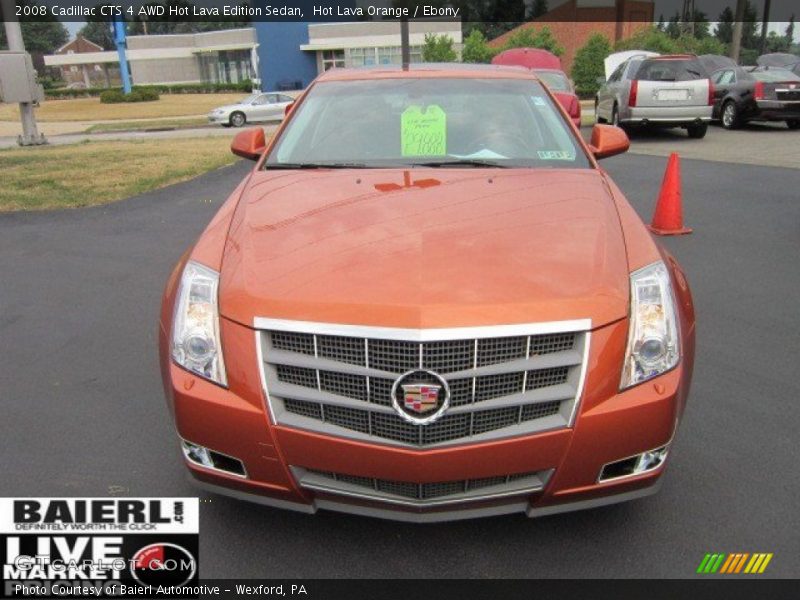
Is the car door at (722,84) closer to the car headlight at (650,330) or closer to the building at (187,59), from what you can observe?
the car headlight at (650,330)

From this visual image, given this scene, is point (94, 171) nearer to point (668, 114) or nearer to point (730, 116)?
point (668, 114)

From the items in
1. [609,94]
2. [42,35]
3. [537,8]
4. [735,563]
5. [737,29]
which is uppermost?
[42,35]

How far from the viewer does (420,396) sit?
2150mm

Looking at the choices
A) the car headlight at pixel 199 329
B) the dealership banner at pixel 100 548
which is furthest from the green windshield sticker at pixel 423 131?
the dealership banner at pixel 100 548

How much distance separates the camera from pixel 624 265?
2.46 metres

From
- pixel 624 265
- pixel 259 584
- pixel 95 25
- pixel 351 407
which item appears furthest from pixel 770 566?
pixel 95 25

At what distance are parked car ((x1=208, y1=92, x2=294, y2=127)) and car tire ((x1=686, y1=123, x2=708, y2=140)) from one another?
16.4 metres

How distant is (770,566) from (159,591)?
218 cm

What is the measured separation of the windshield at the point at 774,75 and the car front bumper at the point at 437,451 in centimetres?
1606

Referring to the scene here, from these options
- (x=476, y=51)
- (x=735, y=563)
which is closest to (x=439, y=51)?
(x=476, y=51)

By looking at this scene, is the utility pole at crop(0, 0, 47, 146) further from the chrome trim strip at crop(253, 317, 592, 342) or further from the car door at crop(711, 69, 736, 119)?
the car door at crop(711, 69, 736, 119)

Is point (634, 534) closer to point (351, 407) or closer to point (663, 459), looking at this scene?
point (663, 459)

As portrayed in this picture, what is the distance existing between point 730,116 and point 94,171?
14.3m

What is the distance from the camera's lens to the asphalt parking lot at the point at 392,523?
8.34ft
